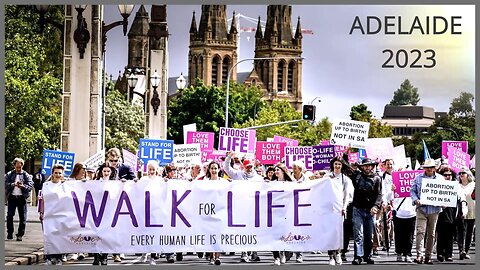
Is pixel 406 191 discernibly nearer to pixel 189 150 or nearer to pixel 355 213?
pixel 355 213

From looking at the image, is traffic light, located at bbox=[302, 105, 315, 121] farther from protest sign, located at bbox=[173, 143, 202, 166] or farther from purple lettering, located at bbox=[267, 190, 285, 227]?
purple lettering, located at bbox=[267, 190, 285, 227]

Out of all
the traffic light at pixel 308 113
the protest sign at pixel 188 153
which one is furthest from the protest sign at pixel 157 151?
the traffic light at pixel 308 113

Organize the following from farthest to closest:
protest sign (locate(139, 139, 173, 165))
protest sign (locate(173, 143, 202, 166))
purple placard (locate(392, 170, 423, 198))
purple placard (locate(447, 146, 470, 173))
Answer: purple placard (locate(447, 146, 470, 173)), protest sign (locate(139, 139, 173, 165)), protest sign (locate(173, 143, 202, 166)), purple placard (locate(392, 170, 423, 198))

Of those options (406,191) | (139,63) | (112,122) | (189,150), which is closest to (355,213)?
(406,191)

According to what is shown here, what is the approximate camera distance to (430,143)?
141m

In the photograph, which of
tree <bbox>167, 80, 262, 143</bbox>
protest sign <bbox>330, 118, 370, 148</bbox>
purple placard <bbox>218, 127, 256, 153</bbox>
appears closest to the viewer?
protest sign <bbox>330, 118, 370, 148</bbox>

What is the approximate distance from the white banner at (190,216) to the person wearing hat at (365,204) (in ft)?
2.05

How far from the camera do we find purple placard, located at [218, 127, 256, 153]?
33500mm

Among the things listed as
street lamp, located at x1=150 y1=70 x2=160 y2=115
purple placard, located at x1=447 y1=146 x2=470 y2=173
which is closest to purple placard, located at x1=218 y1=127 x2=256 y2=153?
purple placard, located at x1=447 y1=146 x2=470 y2=173

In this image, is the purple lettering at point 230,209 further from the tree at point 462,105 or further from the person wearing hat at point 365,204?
the tree at point 462,105

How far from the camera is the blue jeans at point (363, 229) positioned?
23734 millimetres

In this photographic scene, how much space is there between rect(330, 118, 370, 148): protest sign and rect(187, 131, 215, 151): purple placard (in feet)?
25.8

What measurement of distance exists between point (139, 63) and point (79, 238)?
174 meters

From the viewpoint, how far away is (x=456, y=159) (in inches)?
1265
